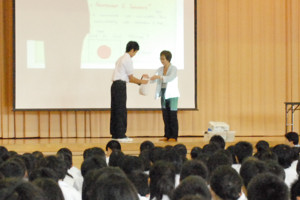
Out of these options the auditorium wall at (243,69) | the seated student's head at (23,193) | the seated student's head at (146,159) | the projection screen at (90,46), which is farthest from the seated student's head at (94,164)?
the auditorium wall at (243,69)

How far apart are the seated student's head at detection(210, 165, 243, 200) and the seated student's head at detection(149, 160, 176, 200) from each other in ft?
0.81

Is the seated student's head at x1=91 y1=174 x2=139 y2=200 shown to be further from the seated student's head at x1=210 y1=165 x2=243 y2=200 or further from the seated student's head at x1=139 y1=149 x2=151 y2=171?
the seated student's head at x1=139 y1=149 x2=151 y2=171

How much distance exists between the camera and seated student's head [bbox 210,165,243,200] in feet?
6.47

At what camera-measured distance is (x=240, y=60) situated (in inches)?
319

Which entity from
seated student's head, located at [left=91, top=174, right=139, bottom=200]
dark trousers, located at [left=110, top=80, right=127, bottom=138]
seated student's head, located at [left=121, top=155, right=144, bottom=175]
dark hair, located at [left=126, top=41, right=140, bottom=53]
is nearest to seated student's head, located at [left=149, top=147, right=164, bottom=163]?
seated student's head, located at [left=121, top=155, right=144, bottom=175]

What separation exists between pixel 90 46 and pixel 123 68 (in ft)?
6.14

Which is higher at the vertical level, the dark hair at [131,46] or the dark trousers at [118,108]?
the dark hair at [131,46]

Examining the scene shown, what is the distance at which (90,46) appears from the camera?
7375 mm

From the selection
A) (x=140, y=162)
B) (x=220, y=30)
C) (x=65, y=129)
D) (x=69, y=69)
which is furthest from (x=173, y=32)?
(x=140, y=162)

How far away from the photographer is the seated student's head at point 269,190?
1.70 m

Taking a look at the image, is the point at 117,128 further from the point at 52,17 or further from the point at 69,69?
the point at 52,17

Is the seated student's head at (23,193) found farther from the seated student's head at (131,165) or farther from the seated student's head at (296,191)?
the seated student's head at (131,165)

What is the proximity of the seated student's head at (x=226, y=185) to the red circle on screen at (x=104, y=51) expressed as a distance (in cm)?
556

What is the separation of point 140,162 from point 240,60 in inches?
226
